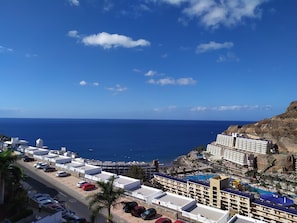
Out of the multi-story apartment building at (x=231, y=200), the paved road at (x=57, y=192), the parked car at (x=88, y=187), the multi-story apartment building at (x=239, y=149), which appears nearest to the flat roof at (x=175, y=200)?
the parked car at (x=88, y=187)

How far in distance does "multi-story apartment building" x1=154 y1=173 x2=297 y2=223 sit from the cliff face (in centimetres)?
5802

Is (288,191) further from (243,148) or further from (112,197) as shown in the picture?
(112,197)

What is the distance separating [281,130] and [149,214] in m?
99.6

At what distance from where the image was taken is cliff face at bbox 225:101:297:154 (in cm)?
9462

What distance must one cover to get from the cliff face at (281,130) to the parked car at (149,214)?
88486mm

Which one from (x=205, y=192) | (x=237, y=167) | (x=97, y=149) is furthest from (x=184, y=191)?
(x=97, y=149)

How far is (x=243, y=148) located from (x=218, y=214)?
88335mm

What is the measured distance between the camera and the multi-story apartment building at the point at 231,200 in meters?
29.4

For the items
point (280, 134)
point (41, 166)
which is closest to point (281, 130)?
point (280, 134)

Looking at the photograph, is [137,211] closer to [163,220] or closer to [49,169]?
[163,220]

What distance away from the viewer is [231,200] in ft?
111

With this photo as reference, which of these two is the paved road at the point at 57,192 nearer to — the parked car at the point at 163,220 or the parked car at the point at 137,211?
the parked car at the point at 137,211

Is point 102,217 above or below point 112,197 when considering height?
below

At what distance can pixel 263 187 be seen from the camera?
206ft
